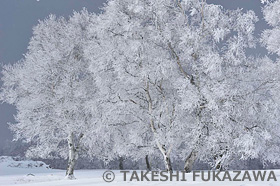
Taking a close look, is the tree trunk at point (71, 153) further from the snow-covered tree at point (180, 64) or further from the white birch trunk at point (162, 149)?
the white birch trunk at point (162, 149)

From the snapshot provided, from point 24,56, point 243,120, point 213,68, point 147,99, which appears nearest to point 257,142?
point 243,120

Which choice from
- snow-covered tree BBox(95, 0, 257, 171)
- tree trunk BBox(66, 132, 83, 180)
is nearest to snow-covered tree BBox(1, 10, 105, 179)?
tree trunk BBox(66, 132, 83, 180)

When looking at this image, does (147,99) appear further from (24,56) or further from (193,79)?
(24,56)

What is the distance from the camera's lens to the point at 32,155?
1647cm

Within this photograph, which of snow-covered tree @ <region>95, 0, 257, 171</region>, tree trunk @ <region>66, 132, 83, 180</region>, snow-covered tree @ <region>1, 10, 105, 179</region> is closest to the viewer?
snow-covered tree @ <region>95, 0, 257, 171</region>

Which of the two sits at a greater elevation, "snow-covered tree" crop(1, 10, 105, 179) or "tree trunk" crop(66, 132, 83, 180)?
"snow-covered tree" crop(1, 10, 105, 179)

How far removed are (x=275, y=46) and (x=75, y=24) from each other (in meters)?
11.2

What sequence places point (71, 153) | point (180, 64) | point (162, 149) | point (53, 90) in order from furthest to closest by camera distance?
point (71, 153)
point (53, 90)
point (180, 64)
point (162, 149)

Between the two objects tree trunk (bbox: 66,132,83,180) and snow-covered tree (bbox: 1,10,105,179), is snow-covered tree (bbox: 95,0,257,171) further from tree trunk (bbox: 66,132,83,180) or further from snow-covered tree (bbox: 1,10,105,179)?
tree trunk (bbox: 66,132,83,180)

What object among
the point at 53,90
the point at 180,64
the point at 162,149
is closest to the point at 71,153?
the point at 53,90

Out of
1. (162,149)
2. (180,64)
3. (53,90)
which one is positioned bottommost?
(162,149)

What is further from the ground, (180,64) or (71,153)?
(180,64)

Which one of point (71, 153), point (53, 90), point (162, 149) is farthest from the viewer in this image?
point (71, 153)

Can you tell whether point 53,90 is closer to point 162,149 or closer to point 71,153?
point 71,153
